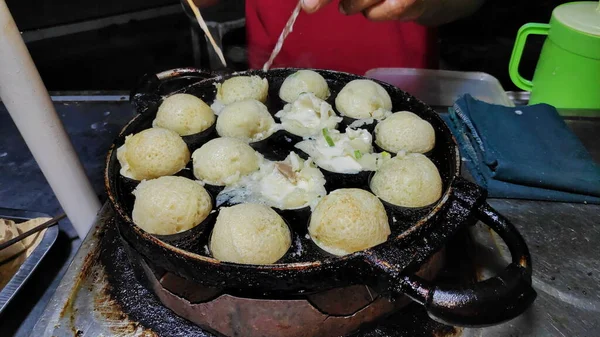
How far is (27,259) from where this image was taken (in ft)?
6.59

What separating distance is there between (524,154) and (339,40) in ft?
4.77

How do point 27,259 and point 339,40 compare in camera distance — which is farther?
point 339,40

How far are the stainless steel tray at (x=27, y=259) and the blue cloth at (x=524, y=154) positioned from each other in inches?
82.3

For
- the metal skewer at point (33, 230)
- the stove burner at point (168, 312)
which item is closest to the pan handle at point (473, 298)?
the stove burner at point (168, 312)

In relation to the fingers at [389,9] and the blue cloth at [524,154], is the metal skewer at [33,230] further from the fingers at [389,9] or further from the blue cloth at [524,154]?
the blue cloth at [524,154]

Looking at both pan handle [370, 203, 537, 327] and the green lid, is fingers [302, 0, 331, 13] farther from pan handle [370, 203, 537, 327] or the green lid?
the green lid

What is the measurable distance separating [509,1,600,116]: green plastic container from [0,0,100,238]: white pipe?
2.52 m

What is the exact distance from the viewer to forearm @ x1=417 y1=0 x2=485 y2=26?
9.04ft

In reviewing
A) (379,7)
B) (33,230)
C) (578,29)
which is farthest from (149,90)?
(578,29)

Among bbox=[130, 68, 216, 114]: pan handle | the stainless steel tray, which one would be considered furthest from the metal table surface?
bbox=[130, 68, 216, 114]: pan handle

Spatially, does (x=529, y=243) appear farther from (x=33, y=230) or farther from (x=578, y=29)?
(x=33, y=230)

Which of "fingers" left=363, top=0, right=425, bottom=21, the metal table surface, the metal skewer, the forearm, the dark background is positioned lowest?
the dark background

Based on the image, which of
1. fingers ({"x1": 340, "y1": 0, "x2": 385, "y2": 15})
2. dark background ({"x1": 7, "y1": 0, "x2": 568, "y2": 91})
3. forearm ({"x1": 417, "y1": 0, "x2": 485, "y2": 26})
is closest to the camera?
fingers ({"x1": 340, "y1": 0, "x2": 385, "y2": 15})

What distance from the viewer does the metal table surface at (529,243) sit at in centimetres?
174
